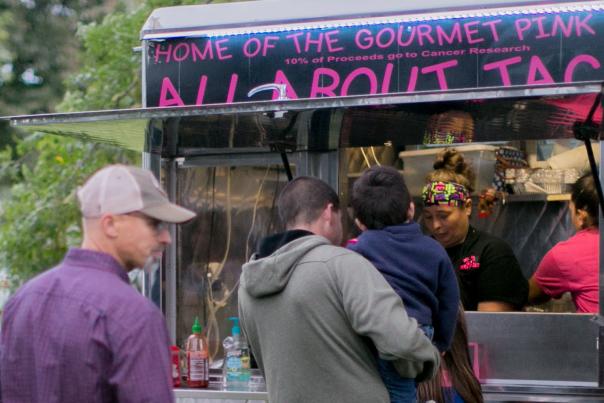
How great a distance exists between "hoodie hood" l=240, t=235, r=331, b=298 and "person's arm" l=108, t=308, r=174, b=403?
1.21 metres

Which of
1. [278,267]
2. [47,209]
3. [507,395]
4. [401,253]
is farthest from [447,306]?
[47,209]

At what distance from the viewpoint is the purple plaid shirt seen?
226 centimetres

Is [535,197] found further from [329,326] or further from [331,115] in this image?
[329,326]

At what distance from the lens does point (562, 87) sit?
3.51 metres

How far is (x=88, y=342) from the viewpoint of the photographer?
7.46ft

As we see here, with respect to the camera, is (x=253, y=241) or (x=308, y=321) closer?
(x=308, y=321)

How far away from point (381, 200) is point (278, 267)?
444 millimetres

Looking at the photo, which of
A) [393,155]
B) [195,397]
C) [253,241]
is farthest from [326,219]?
[393,155]

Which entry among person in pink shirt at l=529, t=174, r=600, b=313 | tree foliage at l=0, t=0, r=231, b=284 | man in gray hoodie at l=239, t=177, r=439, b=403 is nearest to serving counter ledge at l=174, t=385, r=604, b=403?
person in pink shirt at l=529, t=174, r=600, b=313

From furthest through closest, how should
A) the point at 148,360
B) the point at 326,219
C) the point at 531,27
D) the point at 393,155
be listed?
the point at 393,155 → the point at 531,27 → the point at 326,219 → the point at 148,360

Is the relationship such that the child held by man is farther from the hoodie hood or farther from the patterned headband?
the patterned headband

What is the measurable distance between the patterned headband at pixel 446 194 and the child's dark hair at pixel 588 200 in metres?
0.63

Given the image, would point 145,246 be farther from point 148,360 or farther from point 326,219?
point 326,219

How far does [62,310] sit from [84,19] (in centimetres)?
1209
